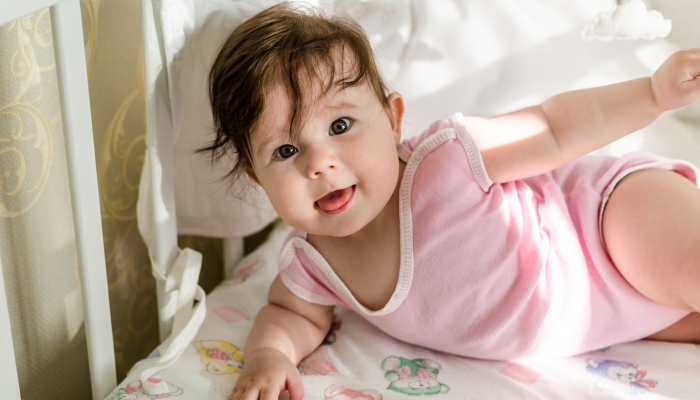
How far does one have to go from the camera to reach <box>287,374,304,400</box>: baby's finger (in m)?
0.73

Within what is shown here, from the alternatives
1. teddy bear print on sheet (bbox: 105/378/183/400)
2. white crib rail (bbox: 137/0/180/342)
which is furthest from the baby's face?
teddy bear print on sheet (bbox: 105/378/183/400)

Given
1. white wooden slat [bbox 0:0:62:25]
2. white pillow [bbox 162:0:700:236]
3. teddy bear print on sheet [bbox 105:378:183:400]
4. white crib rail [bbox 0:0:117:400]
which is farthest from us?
white pillow [bbox 162:0:700:236]

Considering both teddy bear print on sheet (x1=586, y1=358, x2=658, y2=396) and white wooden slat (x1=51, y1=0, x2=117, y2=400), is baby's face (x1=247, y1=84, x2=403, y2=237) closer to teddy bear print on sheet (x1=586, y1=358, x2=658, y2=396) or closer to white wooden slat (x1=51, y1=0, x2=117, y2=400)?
white wooden slat (x1=51, y1=0, x2=117, y2=400)

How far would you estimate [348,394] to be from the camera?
2.42 ft

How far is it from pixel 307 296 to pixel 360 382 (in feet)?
0.52

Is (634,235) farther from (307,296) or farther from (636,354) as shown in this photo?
(307,296)

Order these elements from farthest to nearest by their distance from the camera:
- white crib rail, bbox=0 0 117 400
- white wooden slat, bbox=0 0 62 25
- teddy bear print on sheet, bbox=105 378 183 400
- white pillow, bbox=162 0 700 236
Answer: white pillow, bbox=162 0 700 236
teddy bear print on sheet, bbox=105 378 183 400
white crib rail, bbox=0 0 117 400
white wooden slat, bbox=0 0 62 25

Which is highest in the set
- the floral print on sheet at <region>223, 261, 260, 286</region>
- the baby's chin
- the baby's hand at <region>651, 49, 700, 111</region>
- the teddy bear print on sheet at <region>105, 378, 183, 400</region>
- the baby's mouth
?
the baby's hand at <region>651, 49, 700, 111</region>

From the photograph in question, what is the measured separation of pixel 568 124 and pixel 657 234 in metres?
0.16

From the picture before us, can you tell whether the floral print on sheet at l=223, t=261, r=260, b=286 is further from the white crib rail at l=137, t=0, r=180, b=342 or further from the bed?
the white crib rail at l=137, t=0, r=180, b=342

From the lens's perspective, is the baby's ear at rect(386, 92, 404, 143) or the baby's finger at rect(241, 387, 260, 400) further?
the baby's ear at rect(386, 92, 404, 143)

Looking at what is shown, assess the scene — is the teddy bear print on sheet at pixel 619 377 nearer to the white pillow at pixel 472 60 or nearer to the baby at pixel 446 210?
the baby at pixel 446 210

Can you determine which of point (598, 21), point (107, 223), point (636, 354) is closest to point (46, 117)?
point (107, 223)

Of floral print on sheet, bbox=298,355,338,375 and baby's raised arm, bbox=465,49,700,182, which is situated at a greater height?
baby's raised arm, bbox=465,49,700,182
